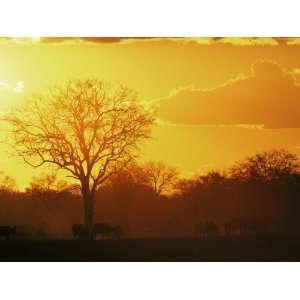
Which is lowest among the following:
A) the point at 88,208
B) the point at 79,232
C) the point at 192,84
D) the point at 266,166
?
the point at 79,232

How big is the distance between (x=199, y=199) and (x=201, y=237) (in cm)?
46

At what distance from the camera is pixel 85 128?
10352mm

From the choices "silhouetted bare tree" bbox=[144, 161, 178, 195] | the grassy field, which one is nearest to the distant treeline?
"silhouetted bare tree" bbox=[144, 161, 178, 195]

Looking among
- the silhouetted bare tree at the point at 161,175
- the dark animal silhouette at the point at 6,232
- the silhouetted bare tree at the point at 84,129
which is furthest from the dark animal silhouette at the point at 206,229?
the dark animal silhouette at the point at 6,232

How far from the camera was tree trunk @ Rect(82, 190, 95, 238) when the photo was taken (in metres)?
10.1

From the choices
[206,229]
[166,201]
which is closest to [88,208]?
[166,201]

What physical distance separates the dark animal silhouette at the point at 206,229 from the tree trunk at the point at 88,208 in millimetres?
1235

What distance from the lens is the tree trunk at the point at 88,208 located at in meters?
10.1

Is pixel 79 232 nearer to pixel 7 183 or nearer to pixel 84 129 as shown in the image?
pixel 7 183

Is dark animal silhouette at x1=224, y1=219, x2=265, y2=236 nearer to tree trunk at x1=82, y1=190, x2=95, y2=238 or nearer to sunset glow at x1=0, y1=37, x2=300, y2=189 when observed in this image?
sunset glow at x1=0, y1=37, x2=300, y2=189

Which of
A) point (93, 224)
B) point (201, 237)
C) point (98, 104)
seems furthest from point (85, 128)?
point (201, 237)

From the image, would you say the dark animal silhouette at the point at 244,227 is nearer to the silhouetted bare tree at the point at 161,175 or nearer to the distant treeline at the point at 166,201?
the distant treeline at the point at 166,201

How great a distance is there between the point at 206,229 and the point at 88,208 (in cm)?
140

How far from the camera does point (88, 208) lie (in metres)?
10.1
